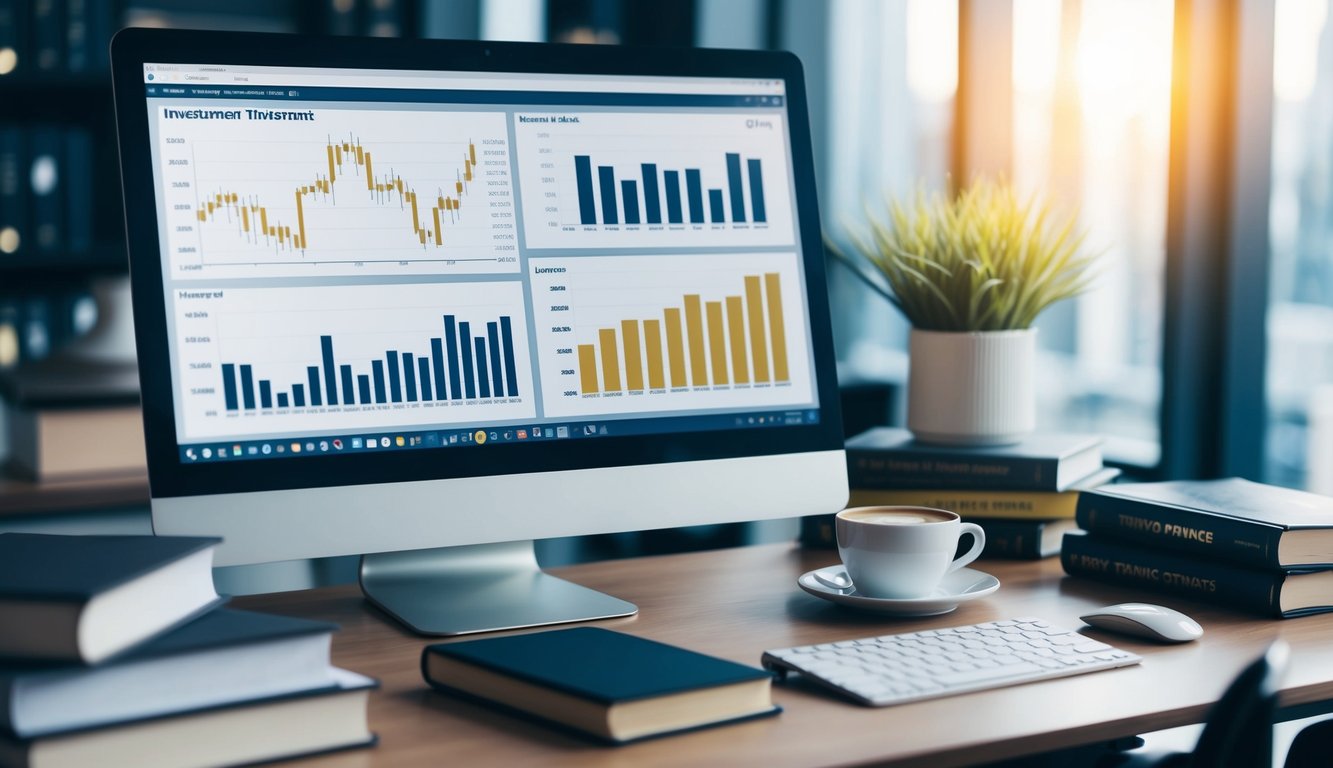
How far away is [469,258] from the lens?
3.56ft

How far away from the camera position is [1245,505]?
45.8 inches

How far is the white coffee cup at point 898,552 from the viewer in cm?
105

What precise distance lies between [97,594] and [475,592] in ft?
1.55

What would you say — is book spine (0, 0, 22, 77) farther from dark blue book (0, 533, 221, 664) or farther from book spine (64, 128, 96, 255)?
dark blue book (0, 533, 221, 664)

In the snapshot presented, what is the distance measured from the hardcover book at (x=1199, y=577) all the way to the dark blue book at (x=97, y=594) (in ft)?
2.71

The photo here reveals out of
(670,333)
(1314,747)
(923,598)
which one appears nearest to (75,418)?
(670,333)

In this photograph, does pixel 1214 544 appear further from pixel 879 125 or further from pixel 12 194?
pixel 12 194

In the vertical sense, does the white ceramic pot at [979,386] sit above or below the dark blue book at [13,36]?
below

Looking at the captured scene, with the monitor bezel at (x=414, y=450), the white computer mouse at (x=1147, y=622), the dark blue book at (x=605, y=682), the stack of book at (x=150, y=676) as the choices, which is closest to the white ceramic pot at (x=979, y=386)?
the monitor bezel at (x=414, y=450)

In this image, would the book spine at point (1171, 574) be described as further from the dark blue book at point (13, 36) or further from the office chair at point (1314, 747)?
the dark blue book at point (13, 36)

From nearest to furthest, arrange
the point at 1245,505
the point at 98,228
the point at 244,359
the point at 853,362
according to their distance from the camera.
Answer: the point at 244,359
the point at 1245,505
the point at 98,228
the point at 853,362

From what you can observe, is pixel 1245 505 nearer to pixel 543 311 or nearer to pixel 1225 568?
pixel 1225 568

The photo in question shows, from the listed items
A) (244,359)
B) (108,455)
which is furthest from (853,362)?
(244,359)

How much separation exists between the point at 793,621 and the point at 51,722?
1.97ft
